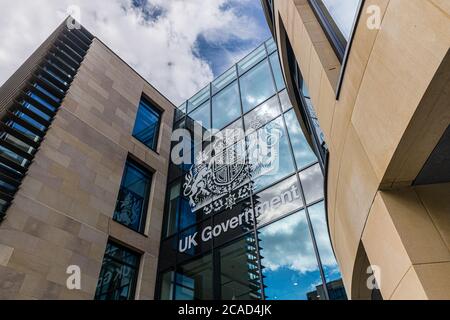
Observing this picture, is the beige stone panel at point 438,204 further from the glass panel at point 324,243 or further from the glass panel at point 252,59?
the glass panel at point 252,59

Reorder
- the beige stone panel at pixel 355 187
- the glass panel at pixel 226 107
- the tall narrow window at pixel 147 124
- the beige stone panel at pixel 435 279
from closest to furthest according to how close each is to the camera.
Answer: the beige stone panel at pixel 435 279 < the beige stone panel at pixel 355 187 < the glass panel at pixel 226 107 < the tall narrow window at pixel 147 124

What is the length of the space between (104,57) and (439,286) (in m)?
16.8

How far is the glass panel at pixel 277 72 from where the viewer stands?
518 inches

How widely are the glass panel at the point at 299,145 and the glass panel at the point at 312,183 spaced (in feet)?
1.04

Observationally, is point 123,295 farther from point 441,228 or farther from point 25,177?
point 441,228

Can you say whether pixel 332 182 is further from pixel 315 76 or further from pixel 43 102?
pixel 43 102

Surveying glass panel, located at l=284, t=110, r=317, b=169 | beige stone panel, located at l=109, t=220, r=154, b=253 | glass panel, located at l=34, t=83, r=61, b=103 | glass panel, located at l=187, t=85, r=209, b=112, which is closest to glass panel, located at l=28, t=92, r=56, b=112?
glass panel, located at l=34, t=83, r=61, b=103

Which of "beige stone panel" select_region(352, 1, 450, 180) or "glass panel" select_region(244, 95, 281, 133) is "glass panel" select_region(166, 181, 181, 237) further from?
"beige stone panel" select_region(352, 1, 450, 180)

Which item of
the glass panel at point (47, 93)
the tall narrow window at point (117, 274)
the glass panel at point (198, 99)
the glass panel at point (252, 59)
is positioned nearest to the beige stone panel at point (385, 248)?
the tall narrow window at point (117, 274)

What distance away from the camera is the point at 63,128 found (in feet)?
39.8

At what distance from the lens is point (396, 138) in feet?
10.2

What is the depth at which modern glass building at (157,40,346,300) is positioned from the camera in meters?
9.13

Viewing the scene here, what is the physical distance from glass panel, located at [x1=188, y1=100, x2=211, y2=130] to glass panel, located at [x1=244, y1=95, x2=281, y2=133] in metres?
2.98
